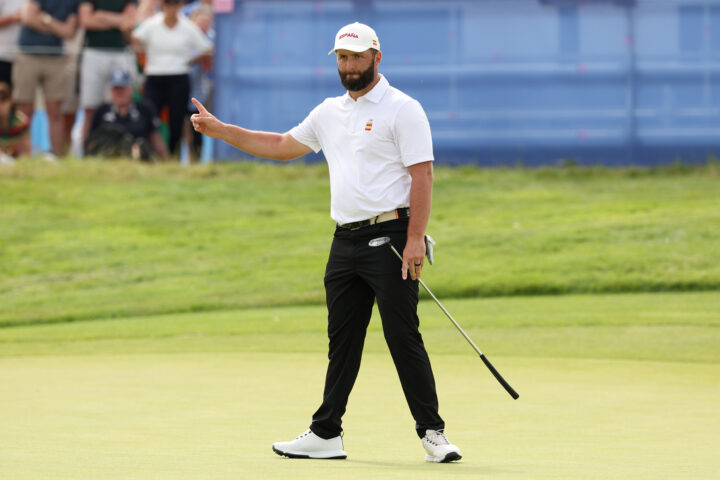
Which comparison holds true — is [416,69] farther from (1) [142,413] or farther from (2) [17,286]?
(1) [142,413]

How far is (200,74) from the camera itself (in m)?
19.6

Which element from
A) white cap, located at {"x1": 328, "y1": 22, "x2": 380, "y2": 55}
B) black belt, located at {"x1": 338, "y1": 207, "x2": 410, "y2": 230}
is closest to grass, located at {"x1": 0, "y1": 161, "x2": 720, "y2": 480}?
black belt, located at {"x1": 338, "y1": 207, "x2": 410, "y2": 230}

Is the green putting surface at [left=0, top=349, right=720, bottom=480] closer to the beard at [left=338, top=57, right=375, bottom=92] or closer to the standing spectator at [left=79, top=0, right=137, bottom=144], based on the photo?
the beard at [left=338, top=57, right=375, bottom=92]

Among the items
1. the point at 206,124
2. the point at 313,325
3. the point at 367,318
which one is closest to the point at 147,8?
the point at 313,325

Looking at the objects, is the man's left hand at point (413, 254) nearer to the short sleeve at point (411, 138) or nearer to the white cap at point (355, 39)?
the short sleeve at point (411, 138)

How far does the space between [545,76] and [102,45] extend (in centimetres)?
665

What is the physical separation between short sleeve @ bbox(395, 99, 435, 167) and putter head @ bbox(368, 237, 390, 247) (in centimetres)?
36

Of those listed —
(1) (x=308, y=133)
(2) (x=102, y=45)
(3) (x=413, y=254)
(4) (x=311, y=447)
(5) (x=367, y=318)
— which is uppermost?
(2) (x=102, y=45)

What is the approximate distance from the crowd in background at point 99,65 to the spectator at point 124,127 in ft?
0.04

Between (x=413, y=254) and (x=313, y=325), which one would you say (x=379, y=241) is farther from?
(x=313, y=325)

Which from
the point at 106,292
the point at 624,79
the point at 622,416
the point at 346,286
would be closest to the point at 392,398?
the point at 622,416

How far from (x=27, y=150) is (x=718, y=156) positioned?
396 inches

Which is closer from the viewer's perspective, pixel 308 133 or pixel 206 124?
pixel 308 133

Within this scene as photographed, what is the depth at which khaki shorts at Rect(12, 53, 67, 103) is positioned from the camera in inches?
724
